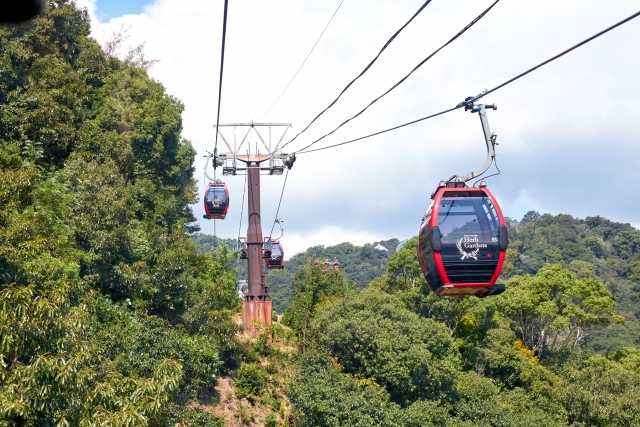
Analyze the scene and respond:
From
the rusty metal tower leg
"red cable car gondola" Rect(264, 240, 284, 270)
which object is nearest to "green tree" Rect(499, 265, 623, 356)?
"red cable car gondola" Rect(264, 240, 284, 270)

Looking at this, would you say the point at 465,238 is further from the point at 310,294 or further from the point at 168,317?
the point at 310,294

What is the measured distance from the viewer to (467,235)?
1043 centimetres

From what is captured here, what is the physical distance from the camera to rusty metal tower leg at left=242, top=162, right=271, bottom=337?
26.7 m

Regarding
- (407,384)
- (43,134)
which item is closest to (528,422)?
(407,384)

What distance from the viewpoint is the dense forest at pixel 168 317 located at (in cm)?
977

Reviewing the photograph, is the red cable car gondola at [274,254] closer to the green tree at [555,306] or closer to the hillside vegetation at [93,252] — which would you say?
the hillside vegetation at [93,252]

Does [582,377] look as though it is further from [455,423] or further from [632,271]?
[632,271]

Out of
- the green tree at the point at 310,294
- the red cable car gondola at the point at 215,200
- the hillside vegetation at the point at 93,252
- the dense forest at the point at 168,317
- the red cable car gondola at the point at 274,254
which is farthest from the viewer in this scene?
the red cable car gondola at the point at 274,254

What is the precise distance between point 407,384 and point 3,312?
16.4 meters

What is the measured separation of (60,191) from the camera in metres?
17.3

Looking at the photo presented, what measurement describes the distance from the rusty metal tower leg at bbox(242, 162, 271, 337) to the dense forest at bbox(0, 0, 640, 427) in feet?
2.85

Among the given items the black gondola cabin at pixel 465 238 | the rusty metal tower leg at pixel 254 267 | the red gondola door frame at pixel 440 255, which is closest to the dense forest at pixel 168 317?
the rusty metal tower leg at pixel 254 267

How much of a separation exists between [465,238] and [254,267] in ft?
58.3

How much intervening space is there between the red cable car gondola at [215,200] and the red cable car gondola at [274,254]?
163 inches
